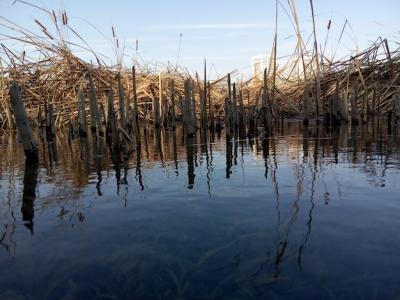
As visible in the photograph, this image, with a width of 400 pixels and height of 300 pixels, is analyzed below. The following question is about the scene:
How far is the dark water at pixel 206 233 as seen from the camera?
1775 mm

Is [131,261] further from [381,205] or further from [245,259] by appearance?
[381,205]

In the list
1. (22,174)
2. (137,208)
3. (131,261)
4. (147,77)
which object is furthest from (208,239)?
(147,77)

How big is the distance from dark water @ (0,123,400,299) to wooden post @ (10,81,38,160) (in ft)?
4.07

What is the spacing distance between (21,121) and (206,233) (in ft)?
14.8

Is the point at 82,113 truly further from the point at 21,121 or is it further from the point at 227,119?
the point at 227,119

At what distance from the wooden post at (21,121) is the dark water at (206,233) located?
1.24 meters

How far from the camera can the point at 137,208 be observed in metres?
3.06

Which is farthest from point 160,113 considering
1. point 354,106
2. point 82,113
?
point 354,106

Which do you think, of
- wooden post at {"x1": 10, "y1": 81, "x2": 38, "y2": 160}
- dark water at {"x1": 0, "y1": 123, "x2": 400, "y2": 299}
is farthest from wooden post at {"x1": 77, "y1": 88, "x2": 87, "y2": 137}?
dark water at {"x1": 0, "y1": 123, "x2": 400, "y2": 299}

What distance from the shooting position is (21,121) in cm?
561

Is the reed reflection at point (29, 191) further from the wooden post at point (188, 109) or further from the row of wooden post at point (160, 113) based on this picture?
the wooden post at point (188, 109)

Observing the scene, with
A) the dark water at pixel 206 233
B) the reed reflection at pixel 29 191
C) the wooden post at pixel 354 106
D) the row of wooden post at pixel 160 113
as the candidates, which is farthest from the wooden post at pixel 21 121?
the wooden post at pixel 354 106

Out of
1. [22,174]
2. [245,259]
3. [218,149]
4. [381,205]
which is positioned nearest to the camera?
[245,259]

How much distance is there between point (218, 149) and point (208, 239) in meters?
4.46
